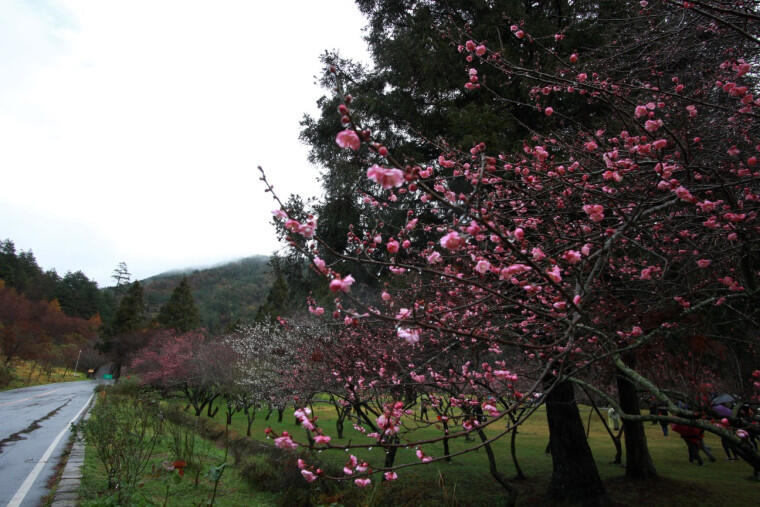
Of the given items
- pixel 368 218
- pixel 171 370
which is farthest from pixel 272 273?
pixel 171 370

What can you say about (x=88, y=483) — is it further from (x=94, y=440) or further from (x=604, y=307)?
(x=604, y=307)

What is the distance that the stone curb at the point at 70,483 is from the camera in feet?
16.8

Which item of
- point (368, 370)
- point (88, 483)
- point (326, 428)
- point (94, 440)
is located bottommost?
point (326, 428)

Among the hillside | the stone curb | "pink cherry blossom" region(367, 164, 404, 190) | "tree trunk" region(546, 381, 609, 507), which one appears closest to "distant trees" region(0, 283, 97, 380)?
the hillside

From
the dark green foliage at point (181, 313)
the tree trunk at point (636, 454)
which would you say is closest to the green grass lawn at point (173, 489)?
the tree trunk at point (636, 454)

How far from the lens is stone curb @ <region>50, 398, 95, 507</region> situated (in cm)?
511

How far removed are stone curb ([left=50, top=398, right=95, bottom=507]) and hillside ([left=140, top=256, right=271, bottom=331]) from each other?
155 ft

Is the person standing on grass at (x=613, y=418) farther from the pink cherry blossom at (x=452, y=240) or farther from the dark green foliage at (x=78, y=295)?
the dark green foliage at (x=78, y=295)

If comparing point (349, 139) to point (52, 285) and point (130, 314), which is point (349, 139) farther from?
point (52, 285)

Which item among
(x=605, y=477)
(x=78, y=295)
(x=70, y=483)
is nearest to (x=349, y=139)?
(x=70, y=483)

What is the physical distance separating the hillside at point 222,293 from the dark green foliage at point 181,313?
459 cm

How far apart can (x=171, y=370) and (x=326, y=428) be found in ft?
41.4

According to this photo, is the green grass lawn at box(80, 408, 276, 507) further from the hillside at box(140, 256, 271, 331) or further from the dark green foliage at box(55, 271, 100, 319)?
the dark green foliage at box(55, 271, 100, 319)

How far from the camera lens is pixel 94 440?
6.37m
